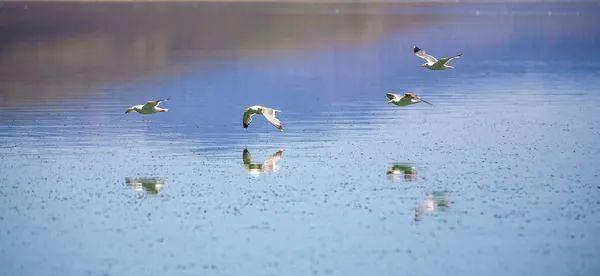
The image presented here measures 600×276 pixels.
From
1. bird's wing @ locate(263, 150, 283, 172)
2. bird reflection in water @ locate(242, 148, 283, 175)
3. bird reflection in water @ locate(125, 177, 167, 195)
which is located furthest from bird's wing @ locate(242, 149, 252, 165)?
bird reflection in water @ locate(125, 177, 167, 195)

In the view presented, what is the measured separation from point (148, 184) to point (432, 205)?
21.7ft

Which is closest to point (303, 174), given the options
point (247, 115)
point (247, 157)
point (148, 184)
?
point (247, 157)

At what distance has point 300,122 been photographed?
34.9 m

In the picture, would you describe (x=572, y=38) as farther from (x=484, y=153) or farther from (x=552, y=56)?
(x=484, y=153)

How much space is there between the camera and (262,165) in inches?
1041

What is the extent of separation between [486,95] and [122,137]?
16.6m

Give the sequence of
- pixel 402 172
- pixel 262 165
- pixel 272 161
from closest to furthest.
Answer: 1. pixel 402 172
2. pixel 262 165
3. pixel 272 161

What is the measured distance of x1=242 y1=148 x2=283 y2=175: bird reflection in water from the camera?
2564 centimetres

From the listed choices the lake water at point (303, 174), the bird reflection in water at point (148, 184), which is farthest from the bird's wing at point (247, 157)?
the bird reflection in water at point (148, 184)

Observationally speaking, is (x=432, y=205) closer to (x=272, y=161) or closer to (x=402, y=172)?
(x=402, y=172)

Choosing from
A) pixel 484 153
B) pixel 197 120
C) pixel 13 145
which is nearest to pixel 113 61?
pixel 197 120

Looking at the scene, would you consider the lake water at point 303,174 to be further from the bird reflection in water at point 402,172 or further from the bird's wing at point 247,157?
the bird's wing at point 247,157

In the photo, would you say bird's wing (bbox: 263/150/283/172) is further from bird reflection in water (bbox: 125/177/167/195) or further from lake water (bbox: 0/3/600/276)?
bird reflection in water (bbox: 125/177/167/195)

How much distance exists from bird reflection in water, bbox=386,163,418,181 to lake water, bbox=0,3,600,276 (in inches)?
1.9
